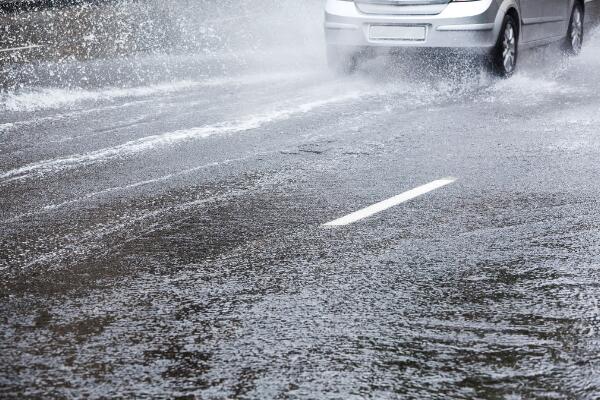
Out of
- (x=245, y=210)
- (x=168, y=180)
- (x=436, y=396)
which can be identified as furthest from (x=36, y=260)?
(x=436, y=396)

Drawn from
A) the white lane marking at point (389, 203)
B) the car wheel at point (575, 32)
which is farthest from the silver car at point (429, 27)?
the white lane marking at point (389, 203)

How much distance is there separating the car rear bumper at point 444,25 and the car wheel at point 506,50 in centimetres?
16

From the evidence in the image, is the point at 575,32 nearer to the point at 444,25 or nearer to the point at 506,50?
the point at 506,50

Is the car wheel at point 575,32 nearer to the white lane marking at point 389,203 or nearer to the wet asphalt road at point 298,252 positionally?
→ the wet asphalt road at point 298,252

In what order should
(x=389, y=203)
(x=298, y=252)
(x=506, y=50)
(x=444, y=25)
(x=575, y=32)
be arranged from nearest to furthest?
(x=298, y=252) → (x=389, y=203) → (x=444, y=25) → (x=506, y=50) → (x=575, y=32)

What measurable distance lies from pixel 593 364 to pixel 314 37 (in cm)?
1471

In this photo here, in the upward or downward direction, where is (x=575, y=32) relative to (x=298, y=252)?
upward

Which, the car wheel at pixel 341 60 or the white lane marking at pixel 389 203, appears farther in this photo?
the car wheel at pixel 341 60

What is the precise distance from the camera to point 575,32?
14352mm

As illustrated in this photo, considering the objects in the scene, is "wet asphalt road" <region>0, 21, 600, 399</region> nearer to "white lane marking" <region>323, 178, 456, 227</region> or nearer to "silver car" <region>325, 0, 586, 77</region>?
"white lane marking" <region>323, 178, 456, 227</region>

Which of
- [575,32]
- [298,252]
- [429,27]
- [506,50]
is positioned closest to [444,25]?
[429,27]

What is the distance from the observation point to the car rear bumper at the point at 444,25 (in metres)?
11.0

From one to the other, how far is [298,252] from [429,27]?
249 inches

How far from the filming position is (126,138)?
340 inches
